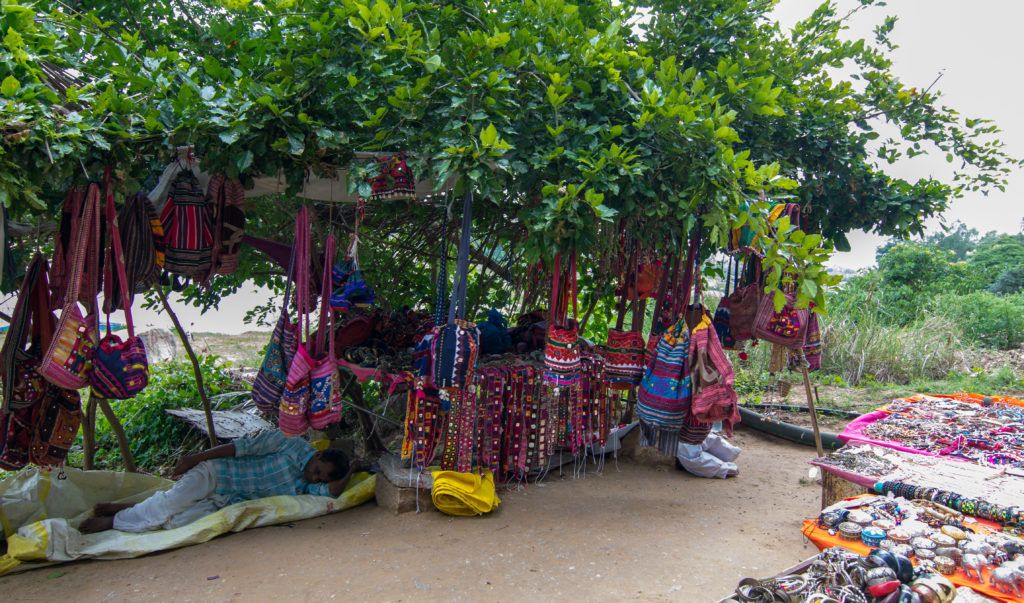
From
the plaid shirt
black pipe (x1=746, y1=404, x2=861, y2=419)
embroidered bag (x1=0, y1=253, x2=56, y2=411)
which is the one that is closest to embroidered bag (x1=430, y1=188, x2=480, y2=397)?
the plaid shirt

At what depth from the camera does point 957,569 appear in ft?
7.88

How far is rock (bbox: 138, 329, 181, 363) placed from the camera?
10.6 m

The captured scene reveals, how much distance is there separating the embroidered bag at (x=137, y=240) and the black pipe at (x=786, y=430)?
5860mm

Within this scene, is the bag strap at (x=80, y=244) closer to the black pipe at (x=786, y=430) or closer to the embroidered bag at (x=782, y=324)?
the embroidered bag at (x=782, y=324)

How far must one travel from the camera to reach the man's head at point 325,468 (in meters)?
4.40

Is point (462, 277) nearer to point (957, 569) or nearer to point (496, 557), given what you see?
point (496, 557)

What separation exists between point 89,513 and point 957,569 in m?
4.63

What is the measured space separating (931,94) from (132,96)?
554cm

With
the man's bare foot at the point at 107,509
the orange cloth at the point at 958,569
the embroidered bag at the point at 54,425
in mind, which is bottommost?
the man's bare foot at the point at 107,509

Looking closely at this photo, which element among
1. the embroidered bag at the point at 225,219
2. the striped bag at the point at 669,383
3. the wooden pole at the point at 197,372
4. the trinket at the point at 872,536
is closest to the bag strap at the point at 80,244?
the embroidered bag at the point at 225,219

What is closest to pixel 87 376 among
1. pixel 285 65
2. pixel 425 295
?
pixel 285 65

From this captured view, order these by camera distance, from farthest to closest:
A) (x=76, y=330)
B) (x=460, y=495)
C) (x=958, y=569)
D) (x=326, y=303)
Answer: (x=460, y=495)
(x=326, y=303)
(x=76, y=330)
(x=958, y=569)

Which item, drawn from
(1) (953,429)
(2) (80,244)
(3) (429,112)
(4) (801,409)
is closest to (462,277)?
(3) (429,112)

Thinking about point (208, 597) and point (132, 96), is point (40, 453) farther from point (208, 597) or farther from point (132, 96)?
point (132, 96)
